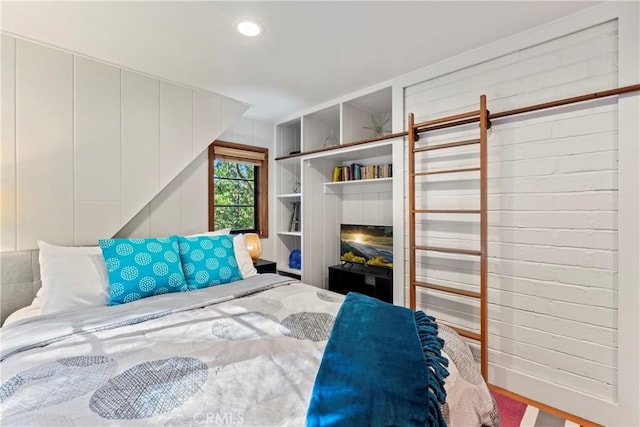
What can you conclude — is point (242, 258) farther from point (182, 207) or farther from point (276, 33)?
point (276, 33)

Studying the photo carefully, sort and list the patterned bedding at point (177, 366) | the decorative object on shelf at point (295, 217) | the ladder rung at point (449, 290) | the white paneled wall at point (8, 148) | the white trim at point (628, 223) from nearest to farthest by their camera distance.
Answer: the patterned bedding at point (177, 366)
the white trim at point (628, 223)
the white paneled wall at point (8, 148)
the ladder rung at point (449, 290)
the decorative object on shelf at point (295, 217)

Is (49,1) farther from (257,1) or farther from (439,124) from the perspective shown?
(439,124)

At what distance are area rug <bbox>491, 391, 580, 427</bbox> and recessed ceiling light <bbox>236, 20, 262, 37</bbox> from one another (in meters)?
2.87

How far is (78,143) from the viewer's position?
2.07 m

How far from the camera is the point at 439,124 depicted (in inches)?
93.0

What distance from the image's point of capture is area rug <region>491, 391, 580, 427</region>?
1745 mm

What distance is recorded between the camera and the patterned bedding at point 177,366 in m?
0.79

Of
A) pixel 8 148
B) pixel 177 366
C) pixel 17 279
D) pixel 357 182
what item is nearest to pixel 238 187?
pixel 357 182

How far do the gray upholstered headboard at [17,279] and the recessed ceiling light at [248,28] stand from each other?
1.98m

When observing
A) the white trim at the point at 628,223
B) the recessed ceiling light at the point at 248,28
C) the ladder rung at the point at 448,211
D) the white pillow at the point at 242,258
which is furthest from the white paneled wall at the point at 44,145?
the white trim at the point at 628,223

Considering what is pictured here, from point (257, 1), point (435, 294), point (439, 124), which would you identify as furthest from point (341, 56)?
point (435, 294)

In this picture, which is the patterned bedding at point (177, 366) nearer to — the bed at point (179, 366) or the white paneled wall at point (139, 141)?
the bed at point (179, 366)

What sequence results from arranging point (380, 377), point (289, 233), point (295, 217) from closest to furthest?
point (380, 377) → point (289, 233) → point (295, 217)

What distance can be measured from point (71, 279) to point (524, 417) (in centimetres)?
Result: 285
